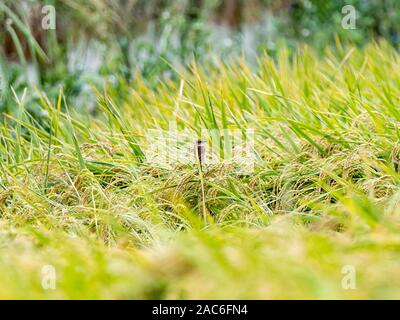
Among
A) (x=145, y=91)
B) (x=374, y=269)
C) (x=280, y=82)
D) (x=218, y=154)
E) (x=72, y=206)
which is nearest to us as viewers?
(x=374, y=269)

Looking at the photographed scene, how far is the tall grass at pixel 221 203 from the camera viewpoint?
1548 mm

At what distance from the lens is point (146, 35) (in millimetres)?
5488

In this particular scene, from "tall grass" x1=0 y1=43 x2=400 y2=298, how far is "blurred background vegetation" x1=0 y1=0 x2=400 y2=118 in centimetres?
73

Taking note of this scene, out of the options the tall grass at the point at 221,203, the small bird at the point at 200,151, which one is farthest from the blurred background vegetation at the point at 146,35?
the small bird at the point at 200,151

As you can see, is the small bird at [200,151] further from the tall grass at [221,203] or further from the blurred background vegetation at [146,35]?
the blurred background vegetation at [146,35]

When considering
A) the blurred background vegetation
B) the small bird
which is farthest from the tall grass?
the blurred background vegetation

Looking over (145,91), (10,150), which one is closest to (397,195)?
(10,150)

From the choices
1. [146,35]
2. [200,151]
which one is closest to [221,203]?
[200,151]

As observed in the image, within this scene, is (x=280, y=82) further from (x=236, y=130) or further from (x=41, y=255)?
(x=41, y=255)

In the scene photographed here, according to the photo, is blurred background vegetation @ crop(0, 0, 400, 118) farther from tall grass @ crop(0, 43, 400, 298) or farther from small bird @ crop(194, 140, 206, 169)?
small bird @ crop(194, 140, 206, 169)

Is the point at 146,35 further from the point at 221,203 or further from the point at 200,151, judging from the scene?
the point at 221,203

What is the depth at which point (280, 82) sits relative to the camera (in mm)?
3543

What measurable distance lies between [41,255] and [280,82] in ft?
6.29

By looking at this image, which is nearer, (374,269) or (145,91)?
(374,269)
